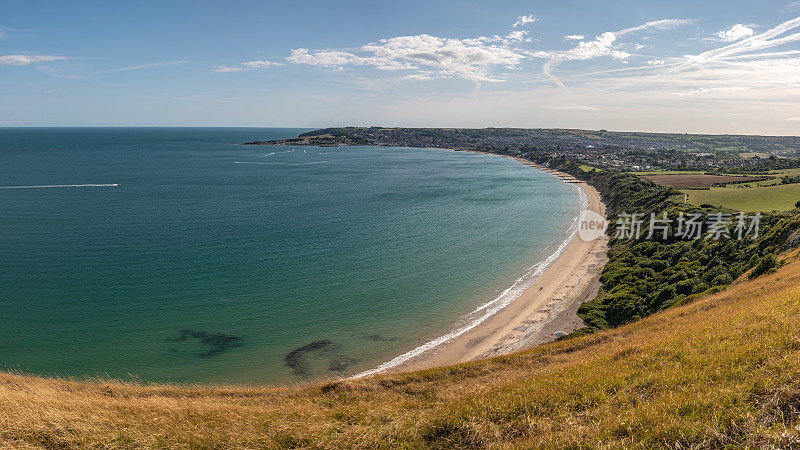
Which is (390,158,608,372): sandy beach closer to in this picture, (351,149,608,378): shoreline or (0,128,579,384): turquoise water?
(351,149,608,378): shoreline

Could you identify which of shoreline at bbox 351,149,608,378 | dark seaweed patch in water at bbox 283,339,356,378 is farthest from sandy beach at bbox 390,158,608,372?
dark seaweed patch in water at bbox 283,339,356,378

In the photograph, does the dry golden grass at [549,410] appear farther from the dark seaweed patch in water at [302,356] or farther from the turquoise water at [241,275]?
the turquoise water at [241,275]

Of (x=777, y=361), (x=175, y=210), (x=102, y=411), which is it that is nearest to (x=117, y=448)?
(x=102, y=411)

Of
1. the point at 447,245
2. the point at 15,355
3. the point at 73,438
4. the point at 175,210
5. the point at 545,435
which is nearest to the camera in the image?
the point at 545,435

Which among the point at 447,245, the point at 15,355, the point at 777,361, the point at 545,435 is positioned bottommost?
the point at 15,355

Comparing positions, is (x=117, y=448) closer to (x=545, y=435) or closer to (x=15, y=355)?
(x=545, y=435)

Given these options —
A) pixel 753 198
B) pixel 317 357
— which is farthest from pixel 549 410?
pixel 753 198

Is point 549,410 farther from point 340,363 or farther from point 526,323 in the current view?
point 526,323
